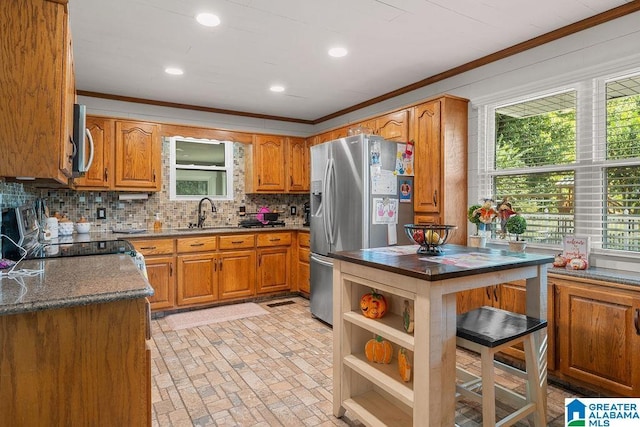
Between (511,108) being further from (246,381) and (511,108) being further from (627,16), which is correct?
(246,381)

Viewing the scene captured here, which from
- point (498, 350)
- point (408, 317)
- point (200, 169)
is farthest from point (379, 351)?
point (200, 169)

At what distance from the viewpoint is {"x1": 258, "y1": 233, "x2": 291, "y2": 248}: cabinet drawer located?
4758 mm

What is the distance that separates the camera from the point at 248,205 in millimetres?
5359

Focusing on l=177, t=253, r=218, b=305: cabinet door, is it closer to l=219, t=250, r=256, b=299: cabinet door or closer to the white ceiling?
l=219, t=250, r=256, b=299: cabinet door

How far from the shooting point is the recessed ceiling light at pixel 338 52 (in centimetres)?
310

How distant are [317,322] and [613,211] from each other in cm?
277

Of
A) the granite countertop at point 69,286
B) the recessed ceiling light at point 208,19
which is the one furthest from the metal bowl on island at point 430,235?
the recessed ceiling light at point 208,19

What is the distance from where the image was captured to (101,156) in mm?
4133

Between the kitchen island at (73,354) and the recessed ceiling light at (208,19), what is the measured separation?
1.93m

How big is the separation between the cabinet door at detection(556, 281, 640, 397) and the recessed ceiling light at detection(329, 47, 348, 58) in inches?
95.1

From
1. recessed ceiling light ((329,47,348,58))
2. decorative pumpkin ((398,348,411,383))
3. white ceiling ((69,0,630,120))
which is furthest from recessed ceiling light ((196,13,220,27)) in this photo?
decorative pumpkin ((398,348,411,383))

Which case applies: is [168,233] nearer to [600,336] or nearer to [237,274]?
[237,274]

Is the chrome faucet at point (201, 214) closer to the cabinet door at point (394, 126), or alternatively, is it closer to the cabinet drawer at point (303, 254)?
the cabinet drawer at point (303, 254)

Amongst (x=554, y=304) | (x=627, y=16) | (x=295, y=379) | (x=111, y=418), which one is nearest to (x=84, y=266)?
(x=111, y=418)
